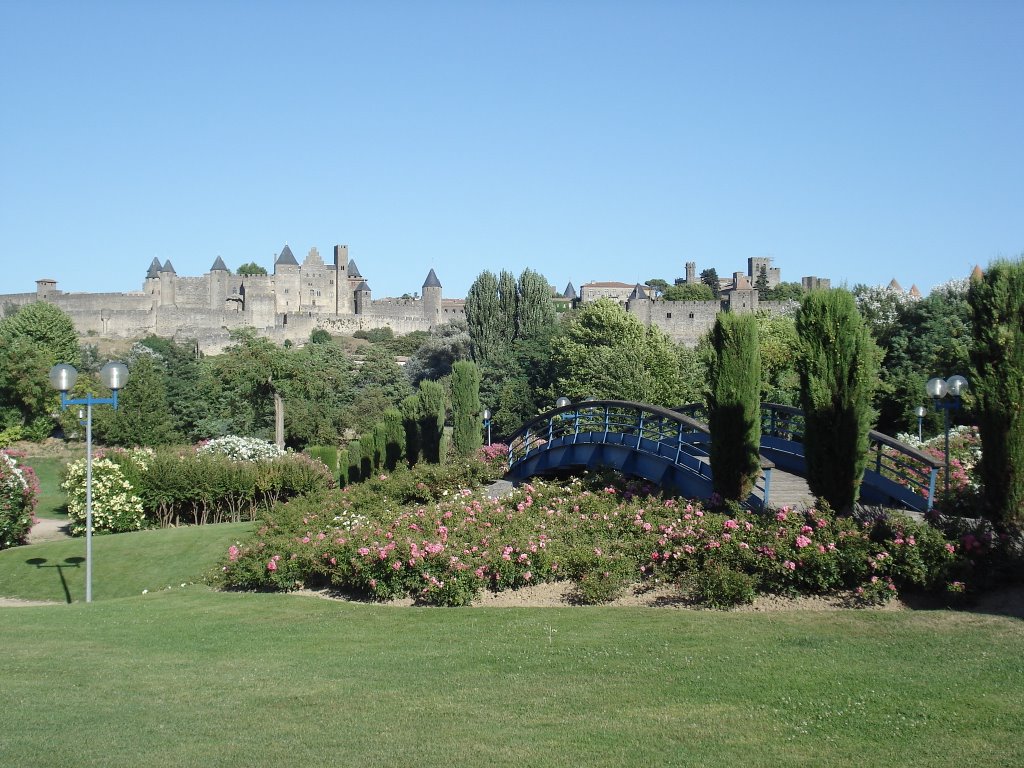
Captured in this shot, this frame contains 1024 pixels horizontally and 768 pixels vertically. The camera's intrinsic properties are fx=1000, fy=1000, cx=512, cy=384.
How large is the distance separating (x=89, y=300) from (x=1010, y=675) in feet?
375

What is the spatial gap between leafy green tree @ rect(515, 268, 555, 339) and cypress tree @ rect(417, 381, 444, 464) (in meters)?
35.7

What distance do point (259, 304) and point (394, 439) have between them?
83.8 meters

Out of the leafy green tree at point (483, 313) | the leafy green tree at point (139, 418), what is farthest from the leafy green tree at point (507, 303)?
the leafy green tree at point (139, 418)

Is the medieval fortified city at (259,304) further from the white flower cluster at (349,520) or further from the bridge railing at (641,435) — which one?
the white flower cluster at (349,520)

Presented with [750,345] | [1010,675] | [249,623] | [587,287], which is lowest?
[249,623]

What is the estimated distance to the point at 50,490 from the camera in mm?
38469

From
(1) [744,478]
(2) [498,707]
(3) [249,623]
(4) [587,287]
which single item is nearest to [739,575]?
(1) [744,478]

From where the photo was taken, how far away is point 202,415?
179 feet

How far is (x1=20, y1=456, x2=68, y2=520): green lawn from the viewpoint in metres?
32.2

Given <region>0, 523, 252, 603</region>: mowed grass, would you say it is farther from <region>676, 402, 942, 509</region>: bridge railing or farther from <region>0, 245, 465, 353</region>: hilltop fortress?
Answer: <region>0, 245, 465, 353</region>: hilltop fortress

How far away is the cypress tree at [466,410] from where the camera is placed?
29.3 meters

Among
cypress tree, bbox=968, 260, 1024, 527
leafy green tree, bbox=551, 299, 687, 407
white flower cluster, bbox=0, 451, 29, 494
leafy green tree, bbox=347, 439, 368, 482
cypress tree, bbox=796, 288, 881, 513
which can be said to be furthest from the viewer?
leafy green tree, bbox=551, 299, 687, 407

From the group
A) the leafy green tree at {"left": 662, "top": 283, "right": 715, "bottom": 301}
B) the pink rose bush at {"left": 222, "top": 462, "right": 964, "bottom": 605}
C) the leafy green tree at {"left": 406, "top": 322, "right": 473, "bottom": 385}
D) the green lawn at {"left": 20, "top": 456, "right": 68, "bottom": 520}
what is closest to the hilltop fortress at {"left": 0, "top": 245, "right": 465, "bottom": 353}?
the leafy green tree at {"left": 662, "top": 283, "right": 715, "bottom": 301}

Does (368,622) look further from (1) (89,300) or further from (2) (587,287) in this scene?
(2) (587,287)
